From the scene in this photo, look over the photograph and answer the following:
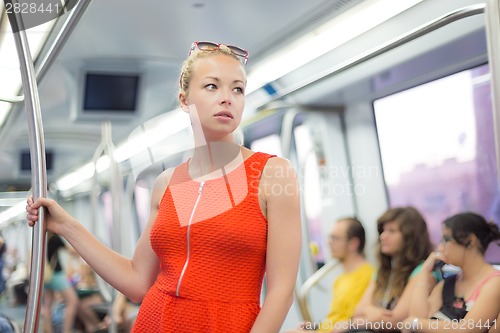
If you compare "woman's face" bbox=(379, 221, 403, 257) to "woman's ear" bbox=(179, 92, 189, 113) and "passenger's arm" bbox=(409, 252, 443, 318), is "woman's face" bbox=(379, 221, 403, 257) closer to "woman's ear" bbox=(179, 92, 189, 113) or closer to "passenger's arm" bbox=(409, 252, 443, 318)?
"passenger's arm" bbox=(409, 252, 443, 318)

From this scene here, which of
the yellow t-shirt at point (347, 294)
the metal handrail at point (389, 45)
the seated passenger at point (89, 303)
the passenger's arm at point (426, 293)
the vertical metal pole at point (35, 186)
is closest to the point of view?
the vertical metal pole at point (35, 186)

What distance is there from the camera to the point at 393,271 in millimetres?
2865

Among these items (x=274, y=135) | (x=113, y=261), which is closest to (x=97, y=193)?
(x=274, y=135)

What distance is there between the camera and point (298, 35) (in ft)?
9.33

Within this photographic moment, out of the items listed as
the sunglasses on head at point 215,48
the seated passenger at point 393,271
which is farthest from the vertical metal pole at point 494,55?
the sunglasses on head at point 215,48

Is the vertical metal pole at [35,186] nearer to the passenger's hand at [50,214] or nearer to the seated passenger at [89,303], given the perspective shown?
the passenger's hand at [50,214]

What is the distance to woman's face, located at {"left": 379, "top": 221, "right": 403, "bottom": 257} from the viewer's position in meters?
2.92

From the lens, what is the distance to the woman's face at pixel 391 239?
115 inches

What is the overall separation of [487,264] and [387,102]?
124 centimetres

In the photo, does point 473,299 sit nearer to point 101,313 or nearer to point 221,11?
point 221,11

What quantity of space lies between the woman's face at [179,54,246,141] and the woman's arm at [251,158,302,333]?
0.40 feet

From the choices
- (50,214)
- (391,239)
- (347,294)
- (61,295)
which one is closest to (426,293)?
(391,239)

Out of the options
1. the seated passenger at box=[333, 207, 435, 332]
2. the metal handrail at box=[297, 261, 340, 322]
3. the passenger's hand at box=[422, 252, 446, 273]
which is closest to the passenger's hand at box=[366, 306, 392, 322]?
the seated passenger at box=[333, 207, 435, 332]

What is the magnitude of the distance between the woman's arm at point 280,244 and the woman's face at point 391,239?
6.79 ft
